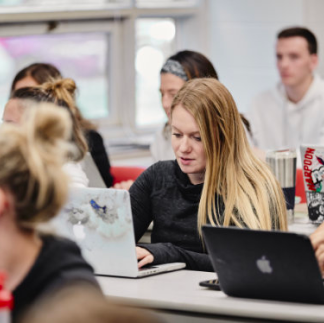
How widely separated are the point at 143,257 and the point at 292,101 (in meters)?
2.76

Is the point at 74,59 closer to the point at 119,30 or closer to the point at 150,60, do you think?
the point at 119,30

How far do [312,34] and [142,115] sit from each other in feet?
3.92

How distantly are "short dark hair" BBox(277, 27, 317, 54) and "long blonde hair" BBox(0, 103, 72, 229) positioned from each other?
11.7ft

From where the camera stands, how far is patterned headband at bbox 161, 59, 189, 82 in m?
3.63

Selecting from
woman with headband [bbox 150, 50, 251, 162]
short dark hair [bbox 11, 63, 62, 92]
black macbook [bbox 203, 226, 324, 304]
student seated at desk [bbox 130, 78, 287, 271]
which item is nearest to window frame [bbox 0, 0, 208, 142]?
short dark hair [bbox 11, 63, 62, 92]

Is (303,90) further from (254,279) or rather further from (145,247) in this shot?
(254,279)

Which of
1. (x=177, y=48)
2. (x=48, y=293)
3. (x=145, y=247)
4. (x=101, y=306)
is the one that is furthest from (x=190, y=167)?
(x=177, y=48)

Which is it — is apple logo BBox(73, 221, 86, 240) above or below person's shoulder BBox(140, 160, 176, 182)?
below

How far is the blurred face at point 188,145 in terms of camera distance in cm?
257

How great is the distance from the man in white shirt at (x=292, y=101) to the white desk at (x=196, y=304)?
274 centimetres

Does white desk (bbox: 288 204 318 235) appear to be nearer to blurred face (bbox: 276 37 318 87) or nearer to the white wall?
blurred face (bbox: 276 37 318 87)

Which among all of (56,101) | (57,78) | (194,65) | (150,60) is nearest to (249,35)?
(150,60)

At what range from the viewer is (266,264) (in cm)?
189

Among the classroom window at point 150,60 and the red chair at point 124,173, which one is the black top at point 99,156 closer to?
the red chair at point 124,173
